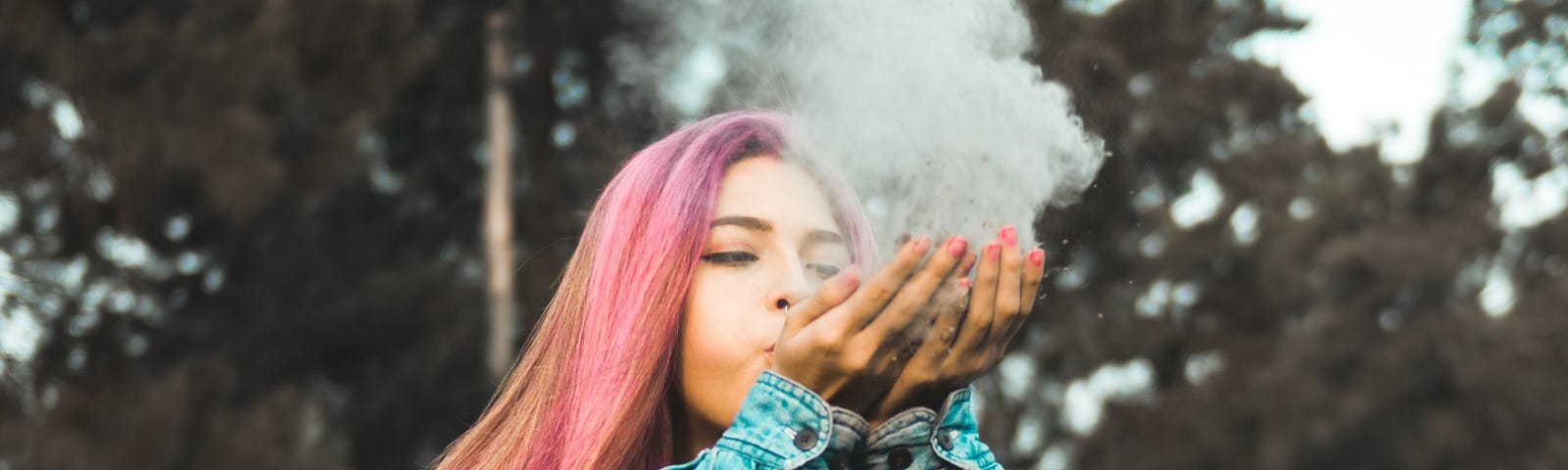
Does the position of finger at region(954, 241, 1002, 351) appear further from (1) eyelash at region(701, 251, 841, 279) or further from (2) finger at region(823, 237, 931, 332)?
(1) eyelash at region(701, 251, 841, 279)

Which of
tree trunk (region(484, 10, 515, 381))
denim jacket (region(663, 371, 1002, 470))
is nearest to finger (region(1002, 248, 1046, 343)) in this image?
denim jacket (region(663, 371, 1002, 470))

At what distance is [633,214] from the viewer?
2.04m

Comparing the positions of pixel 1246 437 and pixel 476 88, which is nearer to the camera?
pixel 476 88

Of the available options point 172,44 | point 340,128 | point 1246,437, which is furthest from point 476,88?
point 1246,437

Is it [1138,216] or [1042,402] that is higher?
[1042,402]

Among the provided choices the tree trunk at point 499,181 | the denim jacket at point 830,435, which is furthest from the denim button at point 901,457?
the tree trunk at point 499,181

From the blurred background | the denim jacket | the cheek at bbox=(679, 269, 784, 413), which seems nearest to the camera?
the denim jacket

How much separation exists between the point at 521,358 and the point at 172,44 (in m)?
9.43

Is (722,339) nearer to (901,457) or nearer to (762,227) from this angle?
(762,227)

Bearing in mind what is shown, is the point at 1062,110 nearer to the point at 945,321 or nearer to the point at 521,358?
the point at 945,321

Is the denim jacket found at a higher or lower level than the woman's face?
lower

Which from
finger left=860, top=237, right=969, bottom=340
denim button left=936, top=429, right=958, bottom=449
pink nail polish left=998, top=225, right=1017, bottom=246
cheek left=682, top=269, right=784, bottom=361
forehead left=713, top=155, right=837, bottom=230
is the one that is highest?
forehead left=713, top=155, right=837, bottom=230

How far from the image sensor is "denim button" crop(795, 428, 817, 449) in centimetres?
155

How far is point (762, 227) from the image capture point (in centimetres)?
189
